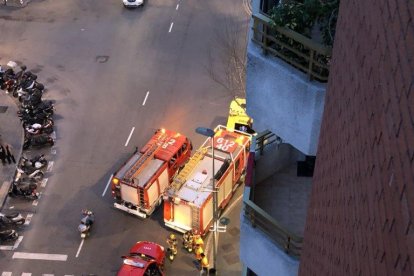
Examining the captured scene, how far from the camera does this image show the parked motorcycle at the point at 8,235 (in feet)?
77.0

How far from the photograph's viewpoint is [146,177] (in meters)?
23.9

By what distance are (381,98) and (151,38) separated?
33.1m

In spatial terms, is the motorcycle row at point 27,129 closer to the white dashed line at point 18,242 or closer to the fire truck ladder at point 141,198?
the white dashed line at point 18,242

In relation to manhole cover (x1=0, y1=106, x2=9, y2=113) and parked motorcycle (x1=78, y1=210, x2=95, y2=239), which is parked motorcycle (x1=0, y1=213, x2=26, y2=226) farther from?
manhole cover (x1=0, y1=106, x2=9, y2=113)

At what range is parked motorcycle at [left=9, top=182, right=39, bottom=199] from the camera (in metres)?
25.5

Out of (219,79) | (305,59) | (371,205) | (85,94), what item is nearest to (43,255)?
(85,94)

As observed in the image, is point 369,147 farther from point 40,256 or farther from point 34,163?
point 34,163

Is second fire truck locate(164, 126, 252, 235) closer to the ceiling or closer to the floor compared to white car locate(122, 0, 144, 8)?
closer to the floor

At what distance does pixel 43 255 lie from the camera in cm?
2323

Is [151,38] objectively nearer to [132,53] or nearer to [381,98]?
[132,53]

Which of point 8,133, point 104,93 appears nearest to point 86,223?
point 8,133

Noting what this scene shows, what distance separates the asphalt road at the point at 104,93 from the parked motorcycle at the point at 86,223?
0.93ft

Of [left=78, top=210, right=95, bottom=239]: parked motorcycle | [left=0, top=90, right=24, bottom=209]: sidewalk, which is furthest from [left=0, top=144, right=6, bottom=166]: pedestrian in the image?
[left=78, top=210, right=95, bottom=239]: parked motorcycle

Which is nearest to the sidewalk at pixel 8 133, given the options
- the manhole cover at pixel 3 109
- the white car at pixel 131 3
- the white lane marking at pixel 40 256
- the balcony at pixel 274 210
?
the manhole cover at pixel 3 109
